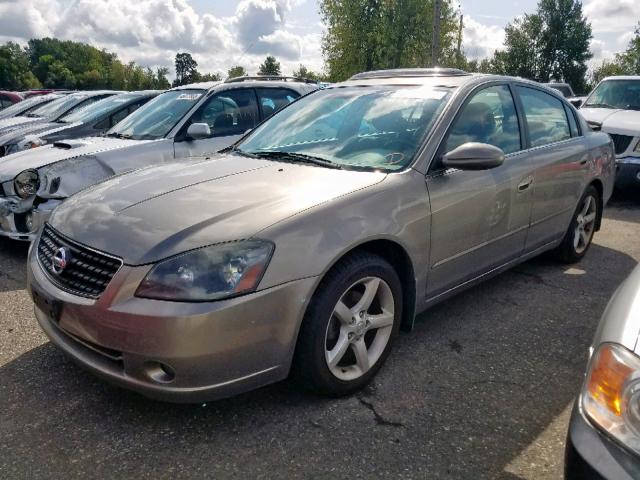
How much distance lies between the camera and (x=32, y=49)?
108 metres

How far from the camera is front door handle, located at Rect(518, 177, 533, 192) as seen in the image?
3.60 m

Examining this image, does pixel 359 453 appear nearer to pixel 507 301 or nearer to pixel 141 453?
pixel 141 453

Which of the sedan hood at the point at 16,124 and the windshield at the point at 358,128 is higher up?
the windshield at the point at 358,128

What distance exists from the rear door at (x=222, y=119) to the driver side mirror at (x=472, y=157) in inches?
122

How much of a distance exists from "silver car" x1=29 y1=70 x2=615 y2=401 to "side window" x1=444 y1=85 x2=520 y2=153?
0.04 feet

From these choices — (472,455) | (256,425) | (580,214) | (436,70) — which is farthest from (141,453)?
(580,214)

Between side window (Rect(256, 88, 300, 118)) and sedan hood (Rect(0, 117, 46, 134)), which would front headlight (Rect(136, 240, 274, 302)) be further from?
sedan hood (Rect(0, 117, 46, 134))

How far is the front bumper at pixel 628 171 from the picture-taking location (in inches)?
283

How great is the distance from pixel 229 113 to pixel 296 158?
3.04 m

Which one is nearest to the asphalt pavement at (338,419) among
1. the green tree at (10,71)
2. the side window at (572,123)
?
the side window at (572,123)

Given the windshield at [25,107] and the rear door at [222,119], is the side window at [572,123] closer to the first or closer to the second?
the rear door at [222,119]

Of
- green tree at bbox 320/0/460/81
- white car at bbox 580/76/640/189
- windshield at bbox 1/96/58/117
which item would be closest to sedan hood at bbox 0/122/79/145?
windshield at bbox 1/96/58/117

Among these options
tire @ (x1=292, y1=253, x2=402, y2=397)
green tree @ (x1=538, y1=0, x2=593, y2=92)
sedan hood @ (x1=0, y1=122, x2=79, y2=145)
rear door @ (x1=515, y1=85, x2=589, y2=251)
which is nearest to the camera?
tire @ (x1=292, y1=253, x2=402, y2=397)

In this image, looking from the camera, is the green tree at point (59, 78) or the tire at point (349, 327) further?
the green tree at point (59, 78)
